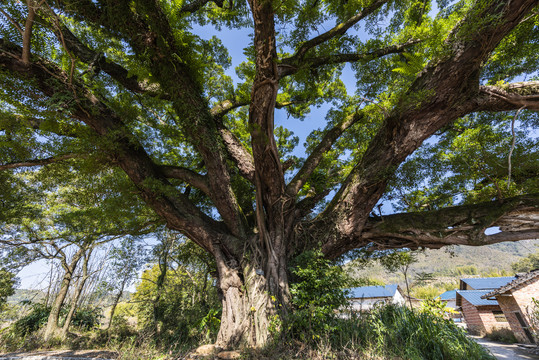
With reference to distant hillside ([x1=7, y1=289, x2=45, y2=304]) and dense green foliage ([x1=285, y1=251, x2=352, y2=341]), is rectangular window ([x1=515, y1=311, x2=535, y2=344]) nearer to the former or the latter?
dense green foliage ([x1=285, y1=251, x2=352, y2=341])

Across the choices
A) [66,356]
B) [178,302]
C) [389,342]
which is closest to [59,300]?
[178,302]

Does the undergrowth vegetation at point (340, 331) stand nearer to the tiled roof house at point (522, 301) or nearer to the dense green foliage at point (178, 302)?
the dense green foliage at point (178, 302)

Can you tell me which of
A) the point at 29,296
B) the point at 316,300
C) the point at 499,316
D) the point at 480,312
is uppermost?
the point at 29,296

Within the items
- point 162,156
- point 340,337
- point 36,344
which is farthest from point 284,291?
point 36,344

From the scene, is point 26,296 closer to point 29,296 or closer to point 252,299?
point 29,296

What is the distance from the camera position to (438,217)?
4.52m

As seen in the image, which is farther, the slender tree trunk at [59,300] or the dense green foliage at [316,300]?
the slender tree trunk at [59,300]

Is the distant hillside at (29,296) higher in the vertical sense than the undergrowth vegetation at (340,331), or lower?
Result: higher

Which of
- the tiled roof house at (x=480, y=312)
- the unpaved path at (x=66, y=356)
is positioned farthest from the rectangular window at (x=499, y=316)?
the unpaved path at (x=66, y=356)

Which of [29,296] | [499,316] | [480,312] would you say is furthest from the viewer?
[480,312]

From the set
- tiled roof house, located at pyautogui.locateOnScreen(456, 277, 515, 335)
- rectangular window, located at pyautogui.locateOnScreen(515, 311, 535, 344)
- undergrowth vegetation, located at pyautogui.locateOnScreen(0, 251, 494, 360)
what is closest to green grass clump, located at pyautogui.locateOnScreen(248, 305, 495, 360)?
undergrowth vegetation, located at pyautogui.locateOnScreen(0, 251, 494, 360)

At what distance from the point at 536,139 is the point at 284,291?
6541mm

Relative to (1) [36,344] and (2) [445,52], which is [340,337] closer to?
(2) [445,52]

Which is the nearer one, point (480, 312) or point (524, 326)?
point (524, 326)
